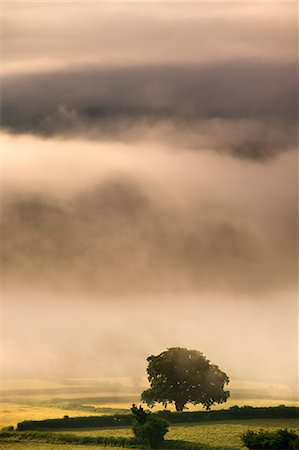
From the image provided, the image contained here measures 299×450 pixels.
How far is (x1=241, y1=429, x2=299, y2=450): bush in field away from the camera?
175250 mm

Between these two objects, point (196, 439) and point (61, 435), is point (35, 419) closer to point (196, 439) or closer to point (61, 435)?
point (61, 435)

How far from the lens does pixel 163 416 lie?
198 meters

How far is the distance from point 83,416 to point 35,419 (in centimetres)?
638

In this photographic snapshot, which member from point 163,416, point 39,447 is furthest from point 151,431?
point 163,416

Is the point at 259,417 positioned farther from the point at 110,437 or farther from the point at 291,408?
the point at 110,437

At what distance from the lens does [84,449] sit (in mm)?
181375

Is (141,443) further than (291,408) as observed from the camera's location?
No

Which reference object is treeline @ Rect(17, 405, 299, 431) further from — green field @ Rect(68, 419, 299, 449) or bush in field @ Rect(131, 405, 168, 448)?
bush in field @ Rect(131, 405, 168, 448)

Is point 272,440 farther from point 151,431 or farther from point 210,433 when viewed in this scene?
point 151,431

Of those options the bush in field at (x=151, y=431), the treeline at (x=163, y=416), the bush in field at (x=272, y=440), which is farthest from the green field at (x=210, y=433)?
the bush in field at (x=151, y=431)

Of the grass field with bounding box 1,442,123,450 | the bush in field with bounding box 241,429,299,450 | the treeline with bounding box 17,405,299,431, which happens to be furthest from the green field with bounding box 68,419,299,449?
the grass field with bounding box 1,442,123,450

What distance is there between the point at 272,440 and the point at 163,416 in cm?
2507

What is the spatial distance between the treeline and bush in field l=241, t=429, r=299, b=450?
60.9ft

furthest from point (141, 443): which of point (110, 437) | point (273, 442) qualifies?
point (273, 442)
